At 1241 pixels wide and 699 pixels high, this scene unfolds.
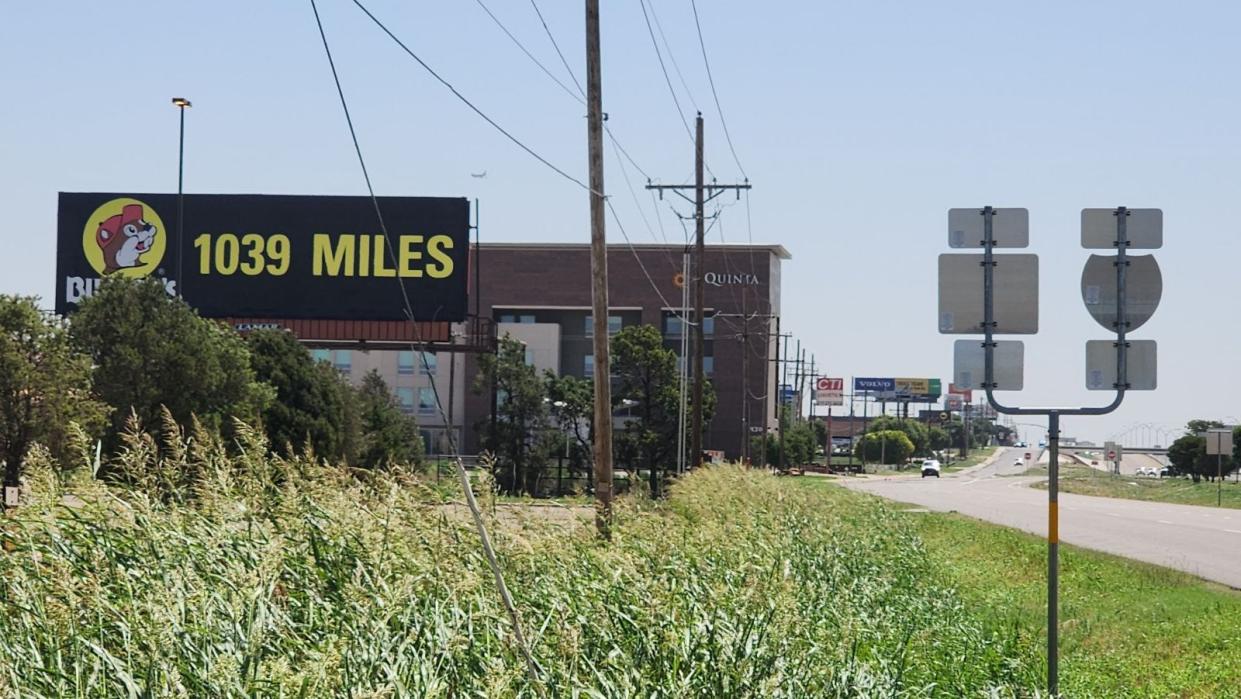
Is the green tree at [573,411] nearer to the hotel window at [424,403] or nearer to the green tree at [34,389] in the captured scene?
the hotel window at [424,403]

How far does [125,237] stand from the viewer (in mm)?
56656

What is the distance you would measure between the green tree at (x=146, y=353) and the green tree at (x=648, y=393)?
34.2 m

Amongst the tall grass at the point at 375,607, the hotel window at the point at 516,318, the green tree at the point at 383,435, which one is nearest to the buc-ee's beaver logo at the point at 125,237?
the green tree at the point at 383,435

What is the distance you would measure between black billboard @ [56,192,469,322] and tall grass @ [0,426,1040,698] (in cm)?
4480

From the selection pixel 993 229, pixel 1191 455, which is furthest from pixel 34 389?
pixel 1191 455

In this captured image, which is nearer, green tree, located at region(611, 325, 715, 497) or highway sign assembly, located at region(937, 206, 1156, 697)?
highway sign assembly, located at region(937, 206, 1156, 697)

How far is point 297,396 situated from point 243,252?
1206cm

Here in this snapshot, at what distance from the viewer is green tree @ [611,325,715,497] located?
228 ft

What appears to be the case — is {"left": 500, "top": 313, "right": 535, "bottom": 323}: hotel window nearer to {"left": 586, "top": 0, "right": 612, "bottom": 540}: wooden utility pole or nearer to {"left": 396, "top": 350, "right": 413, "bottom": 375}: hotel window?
{"left": 396, "top": 350, "right": 413, "bottom": 375}: hotel window

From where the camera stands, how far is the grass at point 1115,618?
1157 centimetres

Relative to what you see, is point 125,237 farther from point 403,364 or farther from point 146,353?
point 403,364

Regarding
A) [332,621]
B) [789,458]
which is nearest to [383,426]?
[332,621]

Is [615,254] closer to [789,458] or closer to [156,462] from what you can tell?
[789,458]

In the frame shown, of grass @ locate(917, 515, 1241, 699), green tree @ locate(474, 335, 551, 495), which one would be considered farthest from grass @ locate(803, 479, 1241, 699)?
green tree @ locate(474, 335, 551, 495)
